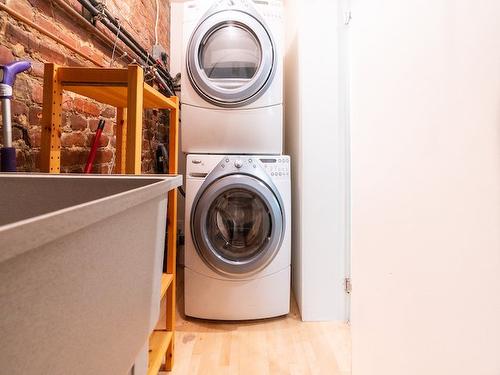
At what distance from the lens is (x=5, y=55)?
99cm

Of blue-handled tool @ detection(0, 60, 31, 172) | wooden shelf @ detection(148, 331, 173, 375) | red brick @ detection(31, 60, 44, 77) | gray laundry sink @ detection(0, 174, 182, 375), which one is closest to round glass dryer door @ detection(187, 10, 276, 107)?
red brick @ detection(31, 60, 44, 77)

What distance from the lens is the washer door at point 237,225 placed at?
6.05 feet

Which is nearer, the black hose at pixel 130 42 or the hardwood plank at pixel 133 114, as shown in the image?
the hardwood plank at pixel 133 114

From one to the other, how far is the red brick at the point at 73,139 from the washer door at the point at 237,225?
0.68 meters

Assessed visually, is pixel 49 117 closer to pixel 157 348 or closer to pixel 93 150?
pixel 93 150

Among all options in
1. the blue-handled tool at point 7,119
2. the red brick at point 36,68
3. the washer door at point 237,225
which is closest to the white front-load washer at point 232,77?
the washer door at point 237,225

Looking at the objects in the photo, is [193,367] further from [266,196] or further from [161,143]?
[161,143]

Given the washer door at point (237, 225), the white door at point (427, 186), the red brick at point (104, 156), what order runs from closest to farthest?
the white door at point (427, 186)
the red brick at point (104, 156)
the washer door at point (237, 225)

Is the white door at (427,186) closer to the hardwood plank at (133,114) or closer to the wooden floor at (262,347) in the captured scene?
the wooden floor at (262,347)

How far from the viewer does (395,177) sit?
890mm

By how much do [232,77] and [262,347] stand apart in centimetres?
158

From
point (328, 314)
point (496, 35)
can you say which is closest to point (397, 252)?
point (496, 35)

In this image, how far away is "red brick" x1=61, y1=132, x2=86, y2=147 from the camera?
52.9 inches

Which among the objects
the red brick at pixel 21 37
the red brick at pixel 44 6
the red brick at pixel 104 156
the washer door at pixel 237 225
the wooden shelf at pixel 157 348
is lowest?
the wooden shelf at pixel 157 348
